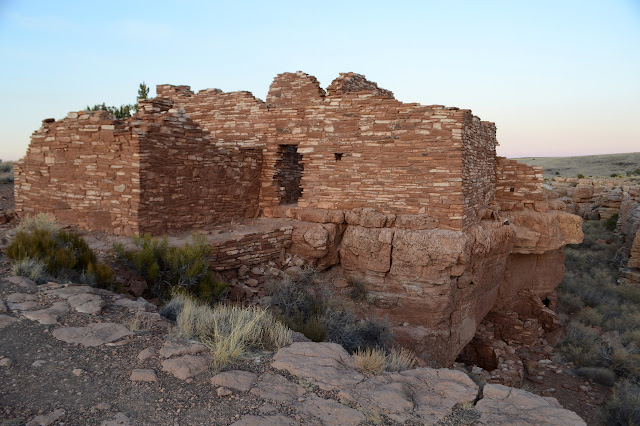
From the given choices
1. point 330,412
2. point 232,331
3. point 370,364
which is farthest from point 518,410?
point 232,331

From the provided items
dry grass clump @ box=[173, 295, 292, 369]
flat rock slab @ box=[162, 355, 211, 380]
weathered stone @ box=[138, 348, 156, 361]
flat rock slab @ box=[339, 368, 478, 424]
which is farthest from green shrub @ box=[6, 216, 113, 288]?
flat rock slab @ box=[339, 368, 478, 424]

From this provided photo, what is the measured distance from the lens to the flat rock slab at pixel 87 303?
4.12 m

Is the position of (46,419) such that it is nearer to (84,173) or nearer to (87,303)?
(87,303)

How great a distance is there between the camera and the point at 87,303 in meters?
4.26

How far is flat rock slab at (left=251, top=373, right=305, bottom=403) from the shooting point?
9.65ft

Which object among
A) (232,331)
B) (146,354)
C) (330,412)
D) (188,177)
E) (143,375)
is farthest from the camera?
(188,177)

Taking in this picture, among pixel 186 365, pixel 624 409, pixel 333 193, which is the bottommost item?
pixel 624 409

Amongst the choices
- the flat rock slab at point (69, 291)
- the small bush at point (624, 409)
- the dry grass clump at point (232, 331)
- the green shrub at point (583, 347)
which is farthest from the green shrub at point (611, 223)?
the flat rock slab at point (69, 291)

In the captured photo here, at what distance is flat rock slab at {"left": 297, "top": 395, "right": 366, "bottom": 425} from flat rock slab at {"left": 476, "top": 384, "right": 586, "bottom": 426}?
2.74 feet

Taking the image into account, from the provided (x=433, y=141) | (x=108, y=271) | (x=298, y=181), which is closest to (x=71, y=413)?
(x=108, y=271)

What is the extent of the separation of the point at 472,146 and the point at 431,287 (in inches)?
104

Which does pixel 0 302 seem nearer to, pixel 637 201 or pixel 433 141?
pixel 433 141

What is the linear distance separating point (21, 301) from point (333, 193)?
17.2 feet

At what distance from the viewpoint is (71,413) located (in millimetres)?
2607
